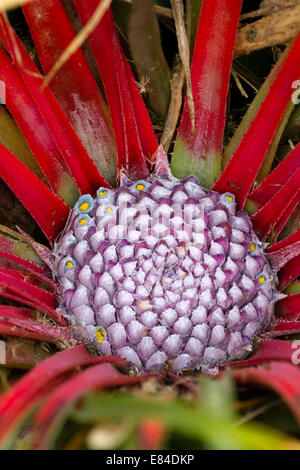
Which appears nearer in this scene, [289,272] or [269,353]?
[269,353]

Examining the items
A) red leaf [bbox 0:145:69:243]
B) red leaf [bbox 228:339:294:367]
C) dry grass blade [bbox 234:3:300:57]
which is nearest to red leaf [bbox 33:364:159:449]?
red leaf [bbox 228:339:294:367]

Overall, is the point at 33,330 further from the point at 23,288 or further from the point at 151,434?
the point at 151,434

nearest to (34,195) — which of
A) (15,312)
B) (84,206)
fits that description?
(84,206)

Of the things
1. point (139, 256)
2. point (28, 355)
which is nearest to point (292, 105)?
point (139, 256)

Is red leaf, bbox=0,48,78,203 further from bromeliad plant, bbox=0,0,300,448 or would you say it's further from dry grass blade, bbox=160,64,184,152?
dry grass blade, bbox=160,64,184,152

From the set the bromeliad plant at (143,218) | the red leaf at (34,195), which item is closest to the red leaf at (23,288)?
the bromeliad plant at (143,218)

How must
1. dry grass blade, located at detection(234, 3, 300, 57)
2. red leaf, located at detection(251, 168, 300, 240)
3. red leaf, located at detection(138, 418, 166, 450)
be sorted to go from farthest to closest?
dry grass blade, located at detection(234, 3, 300, 57), red leaf, located at detection(251, 168, 300, 240), red leaf, located at detection(138, 418, 166, 450)
